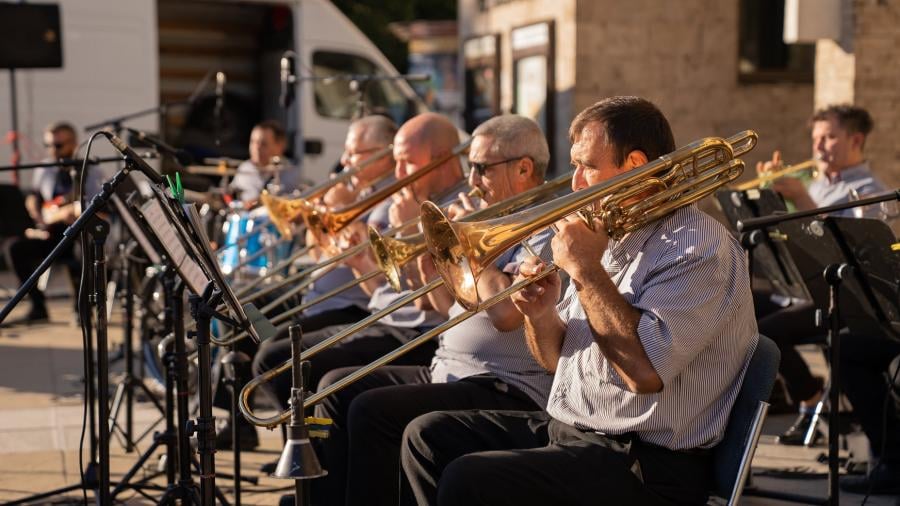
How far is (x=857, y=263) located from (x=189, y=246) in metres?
2.28

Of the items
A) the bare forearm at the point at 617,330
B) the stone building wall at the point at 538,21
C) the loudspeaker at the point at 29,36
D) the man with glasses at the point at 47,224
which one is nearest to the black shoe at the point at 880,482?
the bare forearm at the point at 617,330

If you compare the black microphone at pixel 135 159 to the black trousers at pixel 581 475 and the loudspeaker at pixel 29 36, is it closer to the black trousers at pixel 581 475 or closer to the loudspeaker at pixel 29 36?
the black trousers at pixel 581 475

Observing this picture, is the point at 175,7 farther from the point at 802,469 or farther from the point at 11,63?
the point at 802,469

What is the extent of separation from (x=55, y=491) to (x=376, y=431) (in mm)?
1620

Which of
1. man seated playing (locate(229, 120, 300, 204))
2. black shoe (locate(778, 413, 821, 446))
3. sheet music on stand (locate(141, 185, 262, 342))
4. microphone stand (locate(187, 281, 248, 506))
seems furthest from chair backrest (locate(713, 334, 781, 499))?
man seated playing (locate(229, 120, 300, 204))

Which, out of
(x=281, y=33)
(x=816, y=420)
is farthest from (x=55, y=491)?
(x=281, y=33)

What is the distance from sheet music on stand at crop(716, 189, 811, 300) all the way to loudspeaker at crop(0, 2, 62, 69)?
6.93 metres

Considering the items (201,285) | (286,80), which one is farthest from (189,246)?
(286,80)

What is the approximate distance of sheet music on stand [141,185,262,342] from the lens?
10.7ft

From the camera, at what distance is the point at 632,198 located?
320 centimetres

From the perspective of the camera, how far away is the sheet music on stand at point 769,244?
490 cm

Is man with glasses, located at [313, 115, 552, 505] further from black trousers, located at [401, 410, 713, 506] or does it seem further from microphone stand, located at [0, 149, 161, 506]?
microphone stand, located at [0, 149, 161, 506]

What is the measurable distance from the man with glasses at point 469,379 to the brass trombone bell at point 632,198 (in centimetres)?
40

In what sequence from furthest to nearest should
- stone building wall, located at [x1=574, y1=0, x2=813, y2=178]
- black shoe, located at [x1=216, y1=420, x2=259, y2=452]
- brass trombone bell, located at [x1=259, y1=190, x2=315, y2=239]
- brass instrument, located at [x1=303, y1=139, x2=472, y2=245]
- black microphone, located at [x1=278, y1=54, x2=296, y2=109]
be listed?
stone building wall, located at [x1=574, y1=0, x2=813, y2=178], black microphone, located at [x1=278, y1=54, x2=296, y2=109], black shoe, located at [x1=216, y1=420, x2=259, y2=452], brass trombone bell, located at [x1=259, y1=190, x2=315, y2=239], brass instrument, located at [x1=303, y1=139, x2=472, y2=245]
